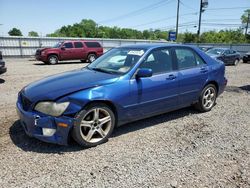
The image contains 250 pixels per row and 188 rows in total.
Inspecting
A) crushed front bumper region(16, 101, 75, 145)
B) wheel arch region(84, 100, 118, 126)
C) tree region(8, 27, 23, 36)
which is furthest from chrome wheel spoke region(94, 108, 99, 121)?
tree region(8, 27, 23, 36)

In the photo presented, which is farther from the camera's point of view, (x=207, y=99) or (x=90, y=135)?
(x=207, y=99)

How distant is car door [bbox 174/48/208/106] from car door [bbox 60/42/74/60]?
14110 millimetres

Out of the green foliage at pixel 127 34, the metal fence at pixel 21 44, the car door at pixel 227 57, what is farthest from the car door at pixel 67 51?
the green foliage at pixel 127 34

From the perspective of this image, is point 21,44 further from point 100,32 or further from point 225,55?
point 100,32

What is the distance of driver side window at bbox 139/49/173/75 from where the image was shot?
423cm

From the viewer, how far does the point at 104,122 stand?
12.0 feet

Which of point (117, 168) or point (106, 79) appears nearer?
point (117, 168)

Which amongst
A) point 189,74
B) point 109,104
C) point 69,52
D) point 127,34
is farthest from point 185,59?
point 127,34

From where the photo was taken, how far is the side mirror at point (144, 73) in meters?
3.87

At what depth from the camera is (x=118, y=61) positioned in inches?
175

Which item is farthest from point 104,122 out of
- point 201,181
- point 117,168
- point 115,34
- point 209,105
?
point 115,34

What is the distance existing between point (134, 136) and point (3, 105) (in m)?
3.61

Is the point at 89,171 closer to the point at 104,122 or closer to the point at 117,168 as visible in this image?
the point at 117,168

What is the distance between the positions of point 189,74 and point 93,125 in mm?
2403
